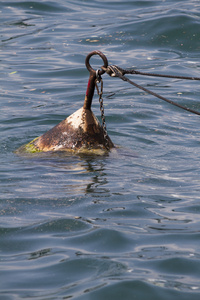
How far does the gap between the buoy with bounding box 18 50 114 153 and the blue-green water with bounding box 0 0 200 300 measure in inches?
5.1

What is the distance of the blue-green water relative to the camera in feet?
11.1

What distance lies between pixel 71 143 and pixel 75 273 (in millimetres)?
2377

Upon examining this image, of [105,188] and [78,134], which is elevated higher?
[78,134]

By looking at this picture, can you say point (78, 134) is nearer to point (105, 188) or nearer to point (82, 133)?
point (82, 133)

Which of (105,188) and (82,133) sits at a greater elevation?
(82,133)

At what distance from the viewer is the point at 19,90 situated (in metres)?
9.38

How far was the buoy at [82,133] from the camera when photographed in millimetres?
5594

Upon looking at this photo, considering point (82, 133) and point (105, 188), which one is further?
point (82, 133)

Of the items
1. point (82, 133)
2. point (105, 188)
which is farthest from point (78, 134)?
point (105, 188)

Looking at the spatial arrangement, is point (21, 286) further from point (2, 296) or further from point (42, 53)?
point (42, 53)

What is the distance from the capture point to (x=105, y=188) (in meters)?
4.95

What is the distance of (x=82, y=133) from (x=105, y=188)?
85 centimetres

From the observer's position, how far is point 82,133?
18.4ft

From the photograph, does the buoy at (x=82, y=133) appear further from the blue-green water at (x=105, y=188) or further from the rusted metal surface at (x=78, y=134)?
the blue-green water at (x=105, y=188)
